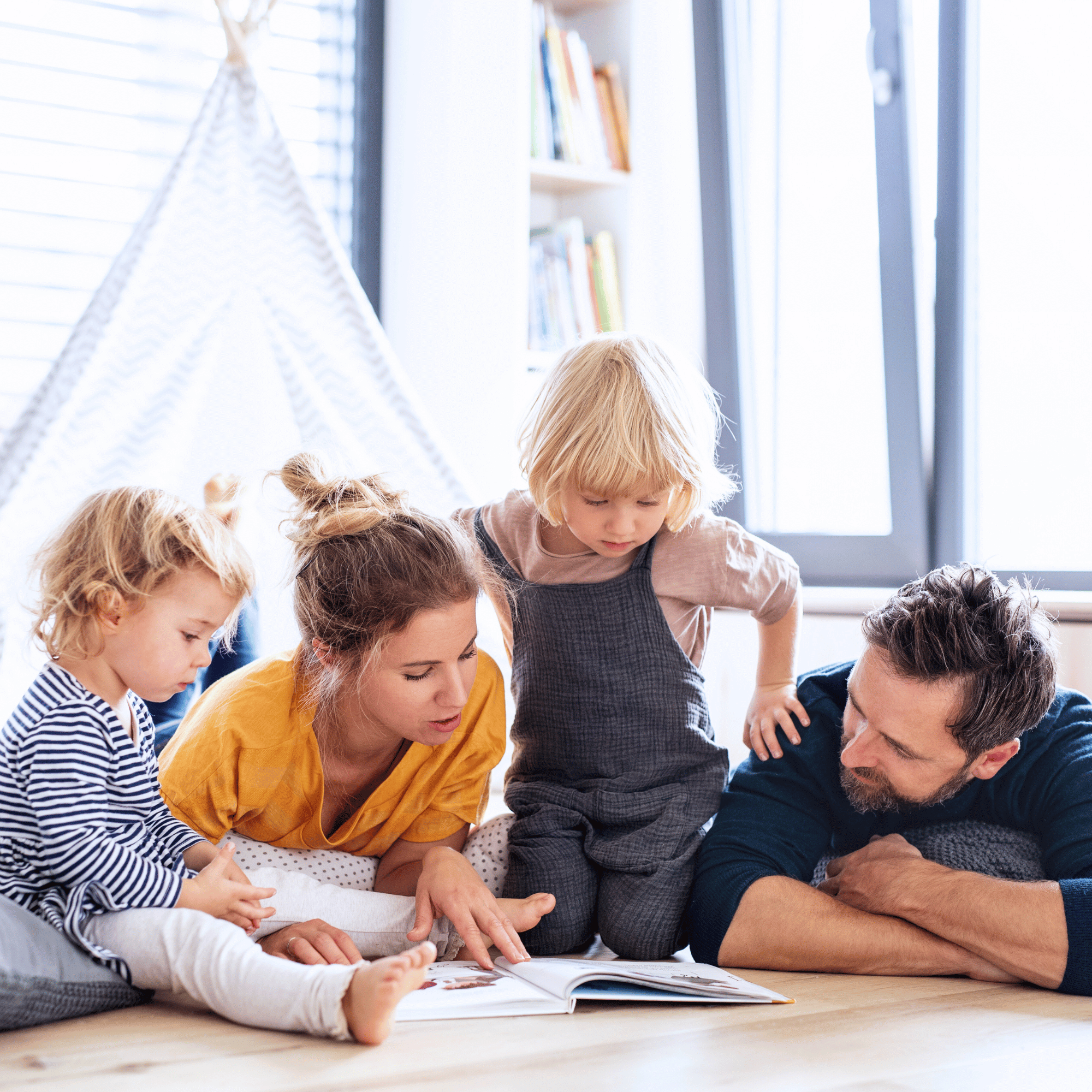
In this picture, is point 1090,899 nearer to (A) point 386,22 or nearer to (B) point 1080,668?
(B) point 1080,668

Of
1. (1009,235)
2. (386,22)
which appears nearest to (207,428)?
(386,22)

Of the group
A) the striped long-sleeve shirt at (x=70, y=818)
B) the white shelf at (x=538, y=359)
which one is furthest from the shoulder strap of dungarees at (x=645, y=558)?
the white shelf at (x=538, y=359)

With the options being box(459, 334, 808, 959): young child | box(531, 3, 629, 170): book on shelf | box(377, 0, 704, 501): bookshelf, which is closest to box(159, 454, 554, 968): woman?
box(459, 334, 808, 959): young child

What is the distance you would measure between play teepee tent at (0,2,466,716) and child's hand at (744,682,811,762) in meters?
0.71

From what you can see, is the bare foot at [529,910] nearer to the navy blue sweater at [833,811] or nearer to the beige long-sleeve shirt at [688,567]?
the navy blue sweater at [833,811]

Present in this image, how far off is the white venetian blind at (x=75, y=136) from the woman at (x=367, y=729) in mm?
1188

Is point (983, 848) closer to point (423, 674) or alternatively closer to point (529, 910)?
point (529, 910)

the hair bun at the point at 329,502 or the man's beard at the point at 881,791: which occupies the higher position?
the hair bun at the point at 329,502

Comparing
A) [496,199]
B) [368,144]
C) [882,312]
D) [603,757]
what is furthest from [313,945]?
[368,144]

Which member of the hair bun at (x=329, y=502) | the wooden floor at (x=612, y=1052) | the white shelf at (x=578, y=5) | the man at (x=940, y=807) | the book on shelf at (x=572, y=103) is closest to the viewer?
the wooden floor at (x=612, y=1052)

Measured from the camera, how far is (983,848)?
1.27 m

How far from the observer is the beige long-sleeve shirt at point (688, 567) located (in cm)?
146

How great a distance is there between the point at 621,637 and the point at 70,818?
0.64 m

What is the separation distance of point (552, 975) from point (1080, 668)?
3.33 feet
